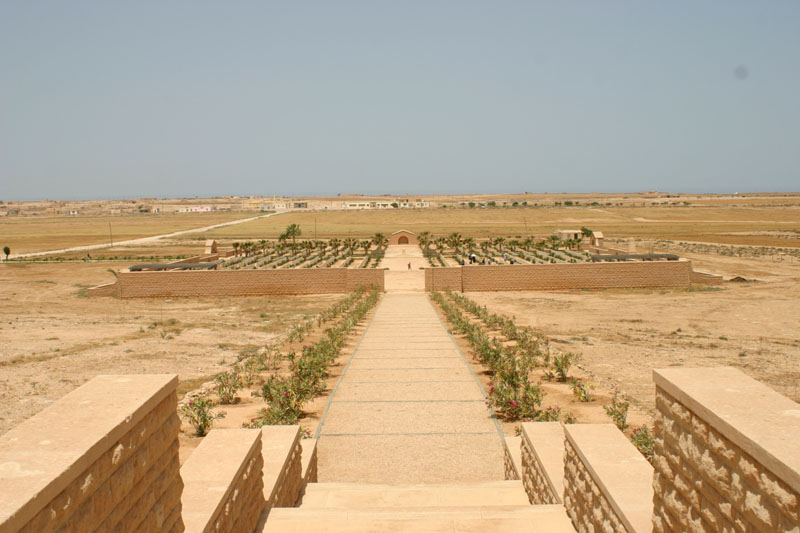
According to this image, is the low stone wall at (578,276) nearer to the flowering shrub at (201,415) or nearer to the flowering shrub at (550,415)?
the flowering shrub at (550,415)

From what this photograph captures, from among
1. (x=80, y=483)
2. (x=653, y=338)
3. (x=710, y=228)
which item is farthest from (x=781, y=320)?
(x=710, y=228)

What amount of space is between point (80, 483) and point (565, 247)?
136ft

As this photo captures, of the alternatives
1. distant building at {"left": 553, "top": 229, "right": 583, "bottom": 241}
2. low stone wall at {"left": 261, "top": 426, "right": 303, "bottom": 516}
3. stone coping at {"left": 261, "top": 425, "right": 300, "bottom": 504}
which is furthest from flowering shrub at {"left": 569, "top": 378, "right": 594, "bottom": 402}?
distant building at {"left": 553, "top": 229, "right": 583, "bottom": 241}

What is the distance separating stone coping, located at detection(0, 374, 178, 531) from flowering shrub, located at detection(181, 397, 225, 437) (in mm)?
5483

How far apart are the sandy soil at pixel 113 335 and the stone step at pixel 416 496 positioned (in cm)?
729

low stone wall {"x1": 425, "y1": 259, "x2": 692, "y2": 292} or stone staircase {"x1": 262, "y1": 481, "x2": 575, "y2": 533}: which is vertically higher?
stone staircase {"x1": 262, "y1": 481, "x2": 575, "y2": 533}

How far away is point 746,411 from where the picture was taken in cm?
286

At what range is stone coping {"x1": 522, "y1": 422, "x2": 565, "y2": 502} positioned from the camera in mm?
5180

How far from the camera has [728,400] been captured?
3.00m

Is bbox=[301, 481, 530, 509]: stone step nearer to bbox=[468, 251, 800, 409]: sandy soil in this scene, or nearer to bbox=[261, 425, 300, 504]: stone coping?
bbox=[261, 425, 300, 504]: stone coping

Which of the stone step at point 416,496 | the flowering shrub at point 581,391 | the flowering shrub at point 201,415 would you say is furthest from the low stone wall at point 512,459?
the flowering shrub at point 201,415

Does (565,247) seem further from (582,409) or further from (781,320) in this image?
(582,409)

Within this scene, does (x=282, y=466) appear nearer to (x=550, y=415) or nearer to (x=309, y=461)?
(x=309, y=461)

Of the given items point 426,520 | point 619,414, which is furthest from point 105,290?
point 426,520
